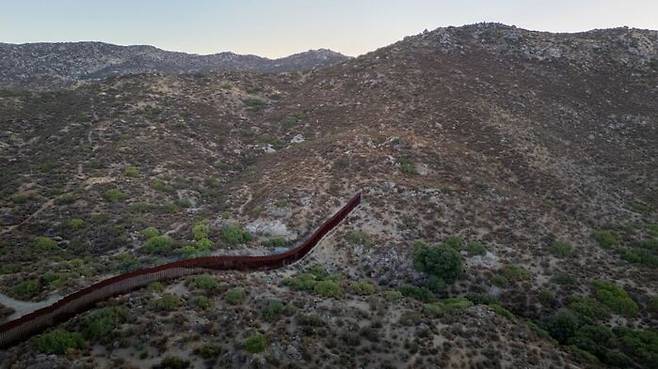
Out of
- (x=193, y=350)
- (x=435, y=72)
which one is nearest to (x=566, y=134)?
(x=435, y=72)

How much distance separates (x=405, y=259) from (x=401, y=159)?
16550 mm

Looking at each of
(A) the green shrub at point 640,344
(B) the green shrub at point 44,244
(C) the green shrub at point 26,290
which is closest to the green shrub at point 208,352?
(C) the green shrub at point 26,290

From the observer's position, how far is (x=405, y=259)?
115 ft

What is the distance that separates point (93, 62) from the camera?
445 ft

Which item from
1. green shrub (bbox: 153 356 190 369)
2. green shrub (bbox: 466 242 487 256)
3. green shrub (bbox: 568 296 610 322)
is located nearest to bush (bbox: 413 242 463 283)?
Answer: green shrub (bbox: 466 242 487 256)

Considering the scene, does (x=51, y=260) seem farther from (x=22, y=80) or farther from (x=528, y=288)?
(x=22, y=80)

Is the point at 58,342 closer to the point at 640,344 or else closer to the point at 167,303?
the point at 167,303

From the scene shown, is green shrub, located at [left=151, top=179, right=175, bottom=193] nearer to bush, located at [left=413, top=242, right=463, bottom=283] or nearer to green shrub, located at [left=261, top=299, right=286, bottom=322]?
green shrub, located at [left=261, top=299, right=286, bottom=322]

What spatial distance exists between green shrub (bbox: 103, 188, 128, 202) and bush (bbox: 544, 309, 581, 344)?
3612 centimetres

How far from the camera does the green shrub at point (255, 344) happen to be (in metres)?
21.5

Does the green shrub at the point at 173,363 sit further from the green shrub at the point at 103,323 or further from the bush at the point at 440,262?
the bush at the point at 440,262

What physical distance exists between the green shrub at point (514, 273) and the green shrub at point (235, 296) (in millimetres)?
19883

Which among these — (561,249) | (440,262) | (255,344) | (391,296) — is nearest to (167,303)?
(255,344)

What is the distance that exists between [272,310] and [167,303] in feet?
18.5
